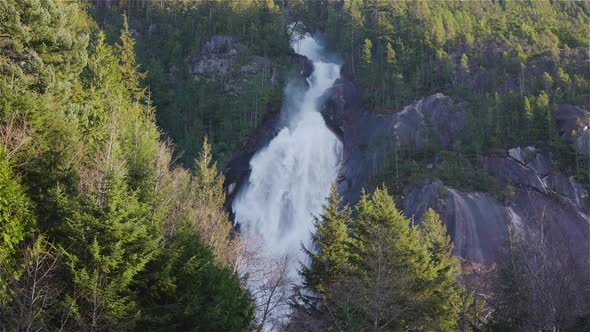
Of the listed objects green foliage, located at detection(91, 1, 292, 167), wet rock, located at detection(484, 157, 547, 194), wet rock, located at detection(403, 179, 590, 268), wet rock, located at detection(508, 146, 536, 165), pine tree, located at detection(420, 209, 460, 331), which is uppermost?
green foliage, located at detection(91, 1, 292, 167)

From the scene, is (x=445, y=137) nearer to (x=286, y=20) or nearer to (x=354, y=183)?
(x=354, y=183)

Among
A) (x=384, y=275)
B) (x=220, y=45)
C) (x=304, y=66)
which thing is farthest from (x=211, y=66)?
(x=384, y=275)

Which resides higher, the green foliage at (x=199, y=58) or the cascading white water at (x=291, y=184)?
the green foliage at (x=199, y=58)

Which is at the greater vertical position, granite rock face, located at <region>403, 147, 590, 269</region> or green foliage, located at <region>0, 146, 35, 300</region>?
granite rock face, located at <region>403, 147, 590, 269</region>

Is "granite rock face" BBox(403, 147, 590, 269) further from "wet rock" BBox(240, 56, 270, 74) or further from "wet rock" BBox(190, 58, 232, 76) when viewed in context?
"wet rock" BBox(190, 58, 232, 76)

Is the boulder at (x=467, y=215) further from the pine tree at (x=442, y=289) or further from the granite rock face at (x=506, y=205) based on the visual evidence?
the pine tree at (x=442, y=289)

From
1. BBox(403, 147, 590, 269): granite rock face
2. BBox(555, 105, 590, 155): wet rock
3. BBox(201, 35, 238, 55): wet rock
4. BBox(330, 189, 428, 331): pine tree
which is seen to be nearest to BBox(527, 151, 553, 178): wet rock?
BBox(403, 147, 590, 269): granite rock face

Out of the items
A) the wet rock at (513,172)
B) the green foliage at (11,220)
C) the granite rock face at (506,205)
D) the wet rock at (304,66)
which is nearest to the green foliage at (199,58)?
the wet rock at (304,66)

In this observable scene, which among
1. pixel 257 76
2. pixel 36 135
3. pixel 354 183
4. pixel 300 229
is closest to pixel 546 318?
pixel 36 135
